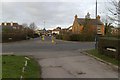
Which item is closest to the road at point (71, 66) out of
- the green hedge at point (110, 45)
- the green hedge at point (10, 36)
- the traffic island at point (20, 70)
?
the traffic island at point (20, 70)

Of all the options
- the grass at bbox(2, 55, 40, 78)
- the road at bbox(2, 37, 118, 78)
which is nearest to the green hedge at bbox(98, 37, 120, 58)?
the road at bbox(2, 37, 118, 78)

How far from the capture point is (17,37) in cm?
6338

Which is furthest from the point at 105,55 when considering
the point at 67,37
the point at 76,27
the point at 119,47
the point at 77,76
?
the point at 76,27

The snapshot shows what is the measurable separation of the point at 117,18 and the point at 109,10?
138cm

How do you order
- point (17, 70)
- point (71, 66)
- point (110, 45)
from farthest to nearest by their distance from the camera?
point (110, 45) → point (71, 66) → point (17, 70)

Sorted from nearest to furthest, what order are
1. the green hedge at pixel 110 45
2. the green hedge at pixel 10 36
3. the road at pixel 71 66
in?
the road at pixel 71 66, the green hedge at pixel 110 45, the green hedge at pixel 10 36

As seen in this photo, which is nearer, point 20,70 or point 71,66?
point 20,70

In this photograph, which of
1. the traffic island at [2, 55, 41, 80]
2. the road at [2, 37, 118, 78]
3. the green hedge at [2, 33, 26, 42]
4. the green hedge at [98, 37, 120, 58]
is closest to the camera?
the traffic island at [2, 55, 41, 80]

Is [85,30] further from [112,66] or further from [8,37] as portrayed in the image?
[112,66]

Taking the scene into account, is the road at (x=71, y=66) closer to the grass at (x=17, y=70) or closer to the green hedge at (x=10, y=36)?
the grass at (x=17, y=70)

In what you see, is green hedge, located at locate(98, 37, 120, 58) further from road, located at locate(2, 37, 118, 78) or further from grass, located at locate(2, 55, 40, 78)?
grass, located at locate(2, 55, 40, 78)

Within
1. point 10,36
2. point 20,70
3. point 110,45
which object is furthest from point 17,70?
point 10,36

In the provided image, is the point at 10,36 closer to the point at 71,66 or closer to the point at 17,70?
the point at 71,66

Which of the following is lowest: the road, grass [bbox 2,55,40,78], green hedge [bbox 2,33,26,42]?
the road
